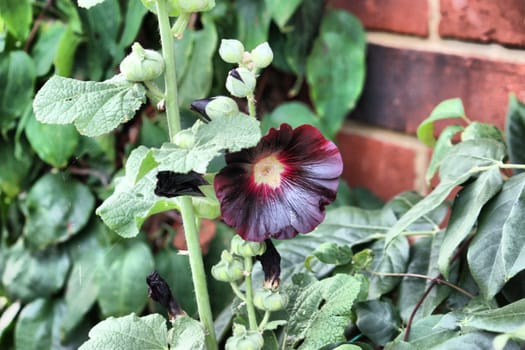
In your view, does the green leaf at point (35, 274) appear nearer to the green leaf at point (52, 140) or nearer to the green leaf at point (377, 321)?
the green leaf at point (52, 140)

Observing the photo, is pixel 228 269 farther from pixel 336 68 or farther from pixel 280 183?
pixel 336 68

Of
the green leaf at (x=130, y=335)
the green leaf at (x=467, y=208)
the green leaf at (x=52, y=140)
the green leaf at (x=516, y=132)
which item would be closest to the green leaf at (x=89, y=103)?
the green leaf at (x=130, y=335)

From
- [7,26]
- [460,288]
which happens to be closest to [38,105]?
[460,288]

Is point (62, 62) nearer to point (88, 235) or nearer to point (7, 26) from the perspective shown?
point (7, 26)

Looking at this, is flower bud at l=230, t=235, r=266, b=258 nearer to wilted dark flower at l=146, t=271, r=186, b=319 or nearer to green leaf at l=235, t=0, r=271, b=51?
wilted dark flower at l=146, t=271, r=186, b=319

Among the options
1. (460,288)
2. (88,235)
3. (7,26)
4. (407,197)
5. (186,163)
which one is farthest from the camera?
(88,235)

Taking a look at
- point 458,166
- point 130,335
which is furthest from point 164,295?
point 458,166
